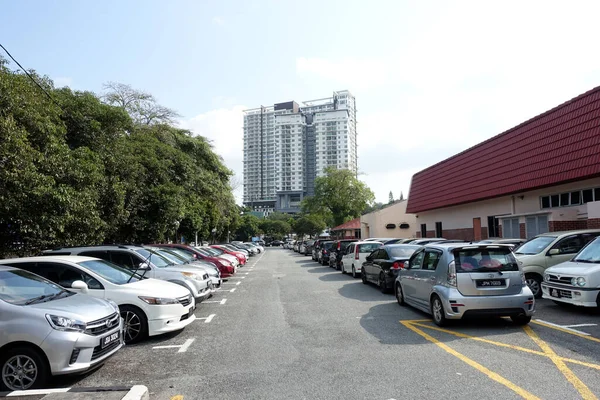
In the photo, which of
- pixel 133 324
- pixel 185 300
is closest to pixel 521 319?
pixel 185 300

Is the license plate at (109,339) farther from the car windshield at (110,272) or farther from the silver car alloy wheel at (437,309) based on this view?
the silver car alloy wheel at (437,309)

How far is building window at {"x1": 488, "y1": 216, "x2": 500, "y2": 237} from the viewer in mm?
23453

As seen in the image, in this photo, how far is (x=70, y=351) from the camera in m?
5.41

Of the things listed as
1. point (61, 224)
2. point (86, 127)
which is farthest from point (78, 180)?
point (86, 127)

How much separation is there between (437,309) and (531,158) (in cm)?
→ 1401

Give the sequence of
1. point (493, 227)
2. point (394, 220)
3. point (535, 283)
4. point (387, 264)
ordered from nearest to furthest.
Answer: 1. point (535, 283)
2. point (387, 264)
3. point (493, 227)
4. point (394, 220)

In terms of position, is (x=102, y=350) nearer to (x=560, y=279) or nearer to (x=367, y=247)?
(x=560, y=279)

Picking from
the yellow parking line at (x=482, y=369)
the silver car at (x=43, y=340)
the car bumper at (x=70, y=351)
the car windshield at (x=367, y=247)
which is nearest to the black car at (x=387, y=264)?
the car windshield at (x=367, y=247)

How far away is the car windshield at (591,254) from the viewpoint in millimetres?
9477

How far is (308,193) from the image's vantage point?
13275 cm

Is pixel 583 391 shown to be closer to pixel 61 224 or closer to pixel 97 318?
pixel 97 318

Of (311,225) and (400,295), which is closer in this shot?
(400,295)

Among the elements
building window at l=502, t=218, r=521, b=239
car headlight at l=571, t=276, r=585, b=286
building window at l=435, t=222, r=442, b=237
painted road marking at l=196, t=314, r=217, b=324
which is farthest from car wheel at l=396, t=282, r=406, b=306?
building window at l=435, t=222, r=442, b=237

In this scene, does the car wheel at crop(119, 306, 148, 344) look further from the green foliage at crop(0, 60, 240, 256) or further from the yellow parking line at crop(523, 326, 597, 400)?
the yellow parking line at crop(523, 326, 597, 400)
